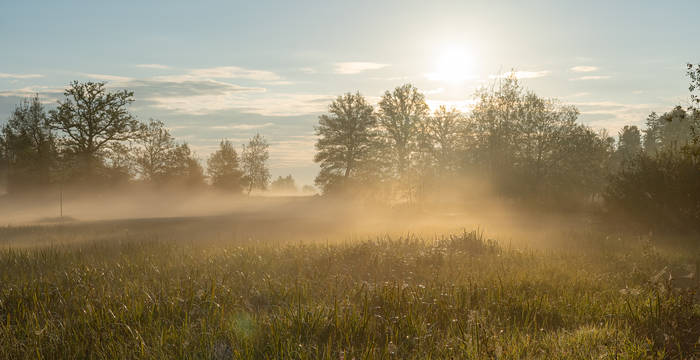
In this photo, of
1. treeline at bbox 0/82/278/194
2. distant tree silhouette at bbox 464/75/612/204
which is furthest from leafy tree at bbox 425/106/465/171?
treeline at bbox 0/82/278/194

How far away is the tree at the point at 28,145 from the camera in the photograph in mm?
42375

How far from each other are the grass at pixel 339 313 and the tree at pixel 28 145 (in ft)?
129

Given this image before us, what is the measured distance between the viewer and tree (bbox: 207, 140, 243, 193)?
62.7 meters

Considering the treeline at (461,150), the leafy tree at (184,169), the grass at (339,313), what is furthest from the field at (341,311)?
the leafy tree at (184,169)

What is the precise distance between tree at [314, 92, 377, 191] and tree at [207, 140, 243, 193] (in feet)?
70.6

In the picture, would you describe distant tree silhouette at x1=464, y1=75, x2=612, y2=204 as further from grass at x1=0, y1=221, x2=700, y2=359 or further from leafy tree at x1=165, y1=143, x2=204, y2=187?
leafy tree at x1=165, y1=143, x2=204, y2=187

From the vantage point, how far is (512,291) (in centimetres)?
738

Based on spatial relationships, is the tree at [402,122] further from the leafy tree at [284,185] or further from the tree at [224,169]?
the leafy tree at [284,185]

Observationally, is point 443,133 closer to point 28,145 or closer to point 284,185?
point 28,145

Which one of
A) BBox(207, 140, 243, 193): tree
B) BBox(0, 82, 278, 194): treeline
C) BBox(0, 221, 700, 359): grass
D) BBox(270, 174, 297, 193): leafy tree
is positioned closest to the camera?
BBox(0, 221, 700, 359): grass

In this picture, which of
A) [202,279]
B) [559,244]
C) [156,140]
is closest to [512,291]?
[202,279]

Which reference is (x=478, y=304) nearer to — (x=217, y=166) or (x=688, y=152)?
(x=688, y=152)

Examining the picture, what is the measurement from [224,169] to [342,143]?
961 inches

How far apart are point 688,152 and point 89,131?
41514 mm
